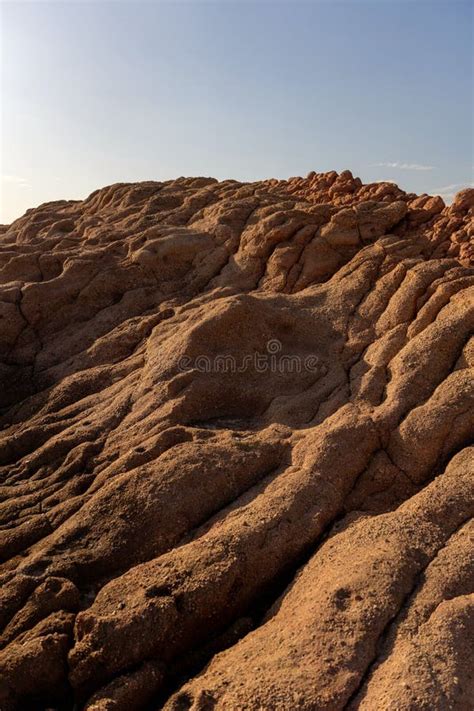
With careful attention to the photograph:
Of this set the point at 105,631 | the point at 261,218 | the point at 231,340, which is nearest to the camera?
the point at 105,631

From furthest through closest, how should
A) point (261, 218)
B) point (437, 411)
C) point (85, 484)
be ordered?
point (261, 218) < point (85, 484) < point (437, 411)

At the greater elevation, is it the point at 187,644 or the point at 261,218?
the point at 261,218

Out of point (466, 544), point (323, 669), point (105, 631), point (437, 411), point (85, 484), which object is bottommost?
point (105, 631)

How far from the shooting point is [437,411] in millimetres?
6160

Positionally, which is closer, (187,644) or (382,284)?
(187,644)

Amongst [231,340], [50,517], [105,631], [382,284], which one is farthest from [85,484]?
[382,284]

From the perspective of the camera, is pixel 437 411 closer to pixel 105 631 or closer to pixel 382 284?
pixel 382 284

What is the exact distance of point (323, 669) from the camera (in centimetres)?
409

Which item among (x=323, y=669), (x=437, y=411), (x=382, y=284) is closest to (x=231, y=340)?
(x=382, y=284)

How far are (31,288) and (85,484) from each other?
5147 millimetres

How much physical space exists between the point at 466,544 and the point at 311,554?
1264 millimetres

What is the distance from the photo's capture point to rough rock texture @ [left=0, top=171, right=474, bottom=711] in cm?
441

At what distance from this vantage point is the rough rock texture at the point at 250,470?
14.5 feet

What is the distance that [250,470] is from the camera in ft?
20.1
